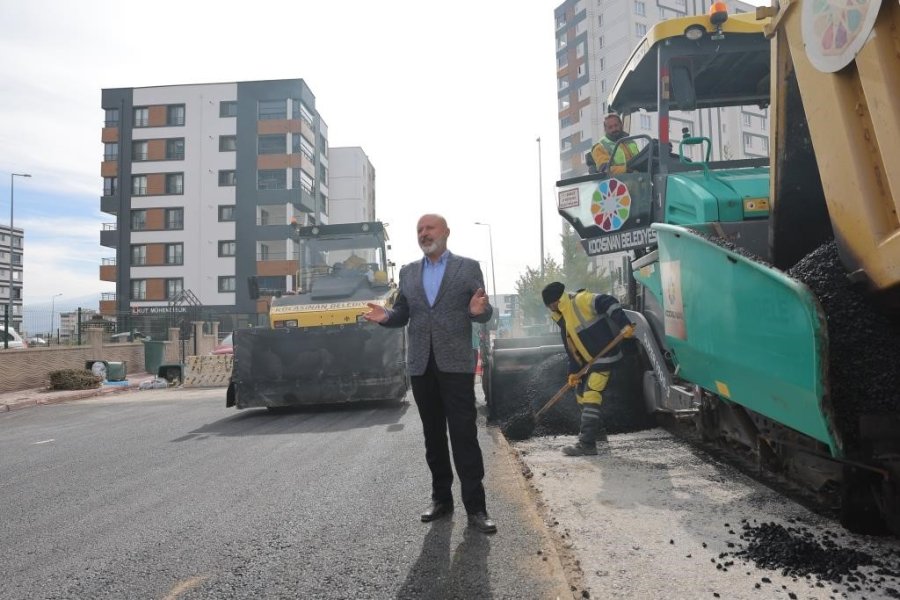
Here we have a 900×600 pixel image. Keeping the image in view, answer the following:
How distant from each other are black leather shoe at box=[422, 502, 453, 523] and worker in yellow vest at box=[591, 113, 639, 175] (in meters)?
3.33

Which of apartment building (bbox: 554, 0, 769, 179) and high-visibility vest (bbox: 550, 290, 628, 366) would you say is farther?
apartment building (bbox: 554, 0, 769, 179)

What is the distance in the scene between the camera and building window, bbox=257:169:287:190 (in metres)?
45.1

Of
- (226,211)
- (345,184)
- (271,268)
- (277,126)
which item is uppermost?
(277,126)

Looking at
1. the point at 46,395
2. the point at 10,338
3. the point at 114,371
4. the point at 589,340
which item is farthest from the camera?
the point at 10,338

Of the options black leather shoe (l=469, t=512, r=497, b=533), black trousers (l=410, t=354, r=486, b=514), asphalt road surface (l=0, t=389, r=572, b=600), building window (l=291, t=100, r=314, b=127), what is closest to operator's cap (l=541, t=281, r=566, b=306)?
asphalt road surface (l=0, t=389, r=572, b=600)

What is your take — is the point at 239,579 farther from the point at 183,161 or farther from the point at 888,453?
the point at 183,161

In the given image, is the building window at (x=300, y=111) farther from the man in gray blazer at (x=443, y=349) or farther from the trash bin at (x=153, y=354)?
the man in gray blazer at (x=443, y=349)

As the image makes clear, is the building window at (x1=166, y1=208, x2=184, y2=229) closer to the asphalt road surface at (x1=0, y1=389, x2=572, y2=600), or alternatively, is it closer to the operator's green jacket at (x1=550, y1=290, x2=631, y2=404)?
the asphalt road surface at (x1=0, y1=389, x2=572, y2=600)

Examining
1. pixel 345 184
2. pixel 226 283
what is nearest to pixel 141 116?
pixel 226 283

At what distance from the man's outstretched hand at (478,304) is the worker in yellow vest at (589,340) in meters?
2.06

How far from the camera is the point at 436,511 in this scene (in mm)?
3457

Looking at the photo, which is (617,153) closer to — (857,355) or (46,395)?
(857,355)

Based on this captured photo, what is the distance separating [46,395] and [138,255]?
113ft

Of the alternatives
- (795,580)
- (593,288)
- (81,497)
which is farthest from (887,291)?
(593,288)
